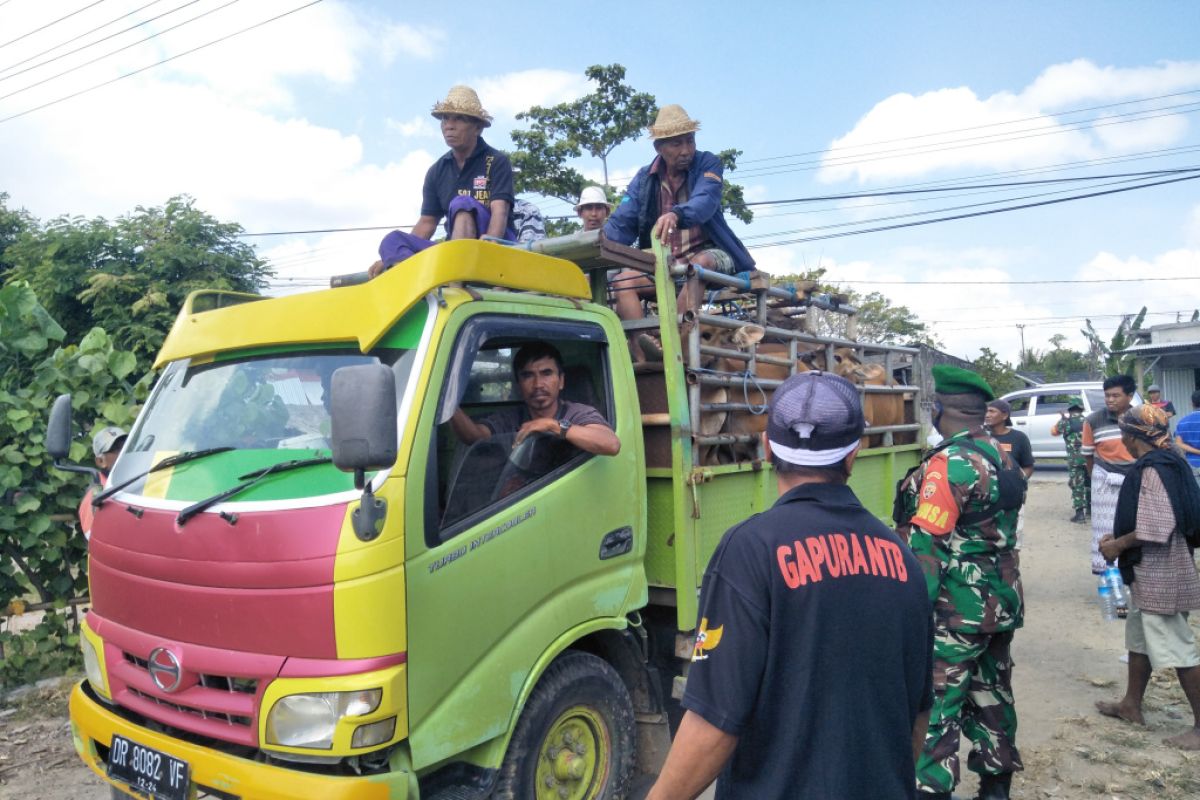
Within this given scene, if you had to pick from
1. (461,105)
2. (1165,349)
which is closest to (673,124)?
(461,105)

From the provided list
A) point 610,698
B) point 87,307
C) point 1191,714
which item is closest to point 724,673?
point 610,698

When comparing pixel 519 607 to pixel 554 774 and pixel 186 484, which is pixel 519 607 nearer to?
pixel 554 774

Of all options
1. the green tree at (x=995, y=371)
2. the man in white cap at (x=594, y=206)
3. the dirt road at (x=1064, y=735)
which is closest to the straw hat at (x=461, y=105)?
the man in white cap at (x=594, y=206)

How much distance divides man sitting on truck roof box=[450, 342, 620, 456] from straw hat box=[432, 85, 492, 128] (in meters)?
1.99

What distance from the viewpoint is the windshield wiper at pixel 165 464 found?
2982 millimetres

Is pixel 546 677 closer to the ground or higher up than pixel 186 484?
closer to the ground

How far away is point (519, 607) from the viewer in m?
2.91

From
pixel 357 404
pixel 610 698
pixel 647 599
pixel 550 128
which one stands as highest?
pixel 550 128

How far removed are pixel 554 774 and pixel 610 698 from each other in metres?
0.37

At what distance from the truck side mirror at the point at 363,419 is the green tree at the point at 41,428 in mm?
4373

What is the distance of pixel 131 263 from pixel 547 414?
14.2 m

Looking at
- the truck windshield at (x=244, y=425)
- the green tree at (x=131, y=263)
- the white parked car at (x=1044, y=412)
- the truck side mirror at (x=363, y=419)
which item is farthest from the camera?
the white parked car at (x=1044, y=412)

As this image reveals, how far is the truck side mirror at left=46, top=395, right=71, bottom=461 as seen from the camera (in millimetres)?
3672

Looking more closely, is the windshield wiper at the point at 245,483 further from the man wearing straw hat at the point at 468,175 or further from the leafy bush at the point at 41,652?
the leafy bush at the point at 41,652
